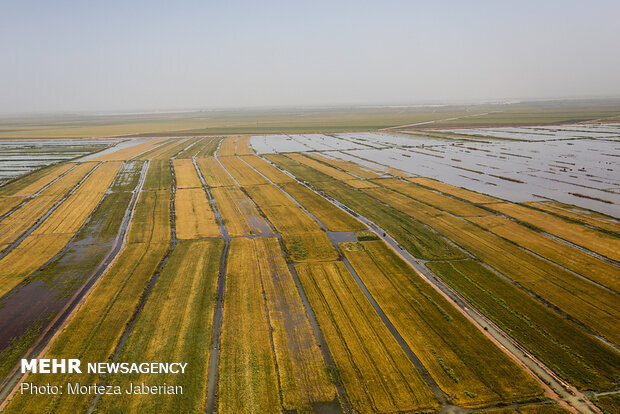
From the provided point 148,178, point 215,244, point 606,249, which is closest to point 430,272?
point 606,249

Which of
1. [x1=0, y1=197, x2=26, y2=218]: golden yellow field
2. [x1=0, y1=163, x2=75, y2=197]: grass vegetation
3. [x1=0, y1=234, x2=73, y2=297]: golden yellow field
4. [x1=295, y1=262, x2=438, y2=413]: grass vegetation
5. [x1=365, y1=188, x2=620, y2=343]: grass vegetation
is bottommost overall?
[x1=295, y1=262, x2=438, y2=413]: grass vegetation

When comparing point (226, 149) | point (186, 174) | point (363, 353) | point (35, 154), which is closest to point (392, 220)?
point (363, 353)

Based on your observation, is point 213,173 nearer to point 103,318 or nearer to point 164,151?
point 164,151

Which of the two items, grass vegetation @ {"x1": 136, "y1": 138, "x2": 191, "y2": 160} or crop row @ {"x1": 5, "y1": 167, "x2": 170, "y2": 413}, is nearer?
crop row @ {"x1": 5, "y1": 167, "x2": 170, "y2": 413}

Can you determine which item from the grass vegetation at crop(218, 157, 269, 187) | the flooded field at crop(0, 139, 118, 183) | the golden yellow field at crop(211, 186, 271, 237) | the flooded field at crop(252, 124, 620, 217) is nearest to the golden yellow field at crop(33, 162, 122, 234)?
the golden yellow field at crop(211, 186, 271, 237)

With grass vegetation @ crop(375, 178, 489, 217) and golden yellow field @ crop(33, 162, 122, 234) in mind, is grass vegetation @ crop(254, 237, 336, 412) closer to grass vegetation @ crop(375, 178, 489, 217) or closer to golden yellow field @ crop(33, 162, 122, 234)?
grass vegetation @ crop(375, 178, 489, 217)

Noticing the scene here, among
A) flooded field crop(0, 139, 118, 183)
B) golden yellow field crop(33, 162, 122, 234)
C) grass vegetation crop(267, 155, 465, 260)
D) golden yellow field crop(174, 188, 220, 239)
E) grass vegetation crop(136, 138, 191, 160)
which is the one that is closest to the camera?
grass vegetation crop(267, 155, 465, 260)

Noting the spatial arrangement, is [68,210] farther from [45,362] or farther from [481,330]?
[481,330]
